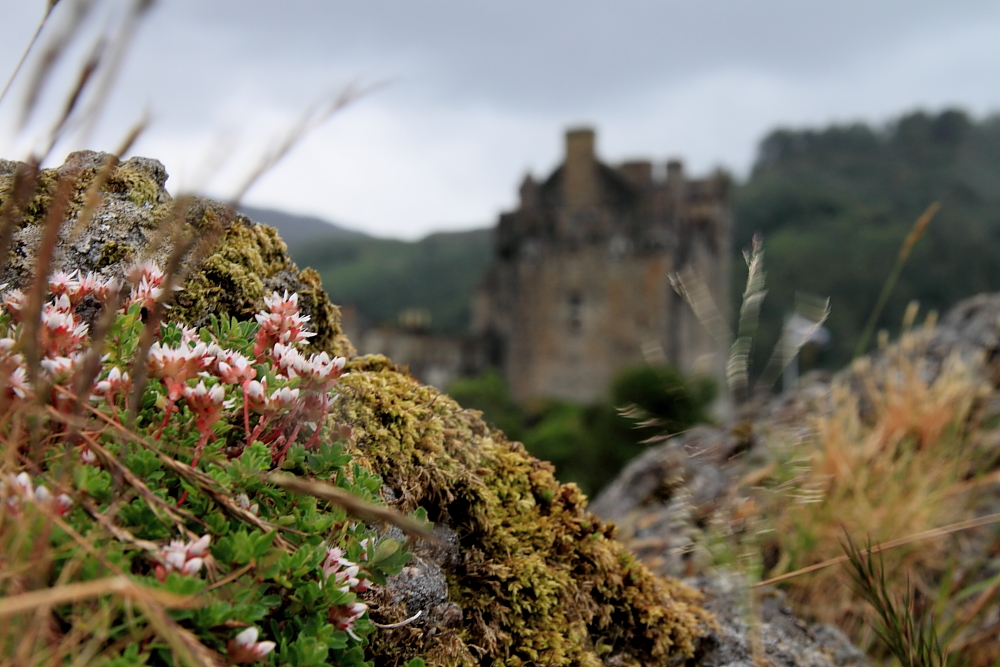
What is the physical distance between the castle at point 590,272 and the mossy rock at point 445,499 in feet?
125

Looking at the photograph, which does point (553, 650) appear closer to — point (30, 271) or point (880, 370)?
point (30, 271)

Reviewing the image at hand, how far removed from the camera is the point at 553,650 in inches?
79.8

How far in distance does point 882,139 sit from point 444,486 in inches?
4126

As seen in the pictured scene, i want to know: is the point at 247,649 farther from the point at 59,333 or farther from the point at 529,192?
the point at 529,192

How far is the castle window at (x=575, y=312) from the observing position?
142 ft

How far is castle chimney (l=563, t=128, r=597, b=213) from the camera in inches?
1640

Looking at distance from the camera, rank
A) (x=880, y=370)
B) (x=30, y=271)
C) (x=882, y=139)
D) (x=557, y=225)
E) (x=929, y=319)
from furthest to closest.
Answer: (x=882, y=139)
(x=557, y=225)
(x=880, y=370)
(x=929, y=319)
(x=30, y=271)

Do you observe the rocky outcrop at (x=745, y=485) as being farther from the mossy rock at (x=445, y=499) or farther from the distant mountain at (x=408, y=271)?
the distant mountain at (x=408, y=271)

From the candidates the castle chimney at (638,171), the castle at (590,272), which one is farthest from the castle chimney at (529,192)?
the castle chimney at (638,171)

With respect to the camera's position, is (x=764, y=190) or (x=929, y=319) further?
(x=764, y=190)

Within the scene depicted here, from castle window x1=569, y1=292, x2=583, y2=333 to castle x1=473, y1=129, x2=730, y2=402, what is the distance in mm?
51

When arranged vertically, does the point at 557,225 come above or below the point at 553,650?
above

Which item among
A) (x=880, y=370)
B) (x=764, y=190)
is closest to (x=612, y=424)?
(x=880, y=370)

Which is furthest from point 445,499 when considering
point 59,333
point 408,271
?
point 408,271
